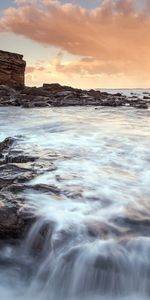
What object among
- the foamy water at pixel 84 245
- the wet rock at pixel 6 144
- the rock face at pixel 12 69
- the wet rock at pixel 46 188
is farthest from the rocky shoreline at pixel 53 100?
the foamy water at pixel 84 245

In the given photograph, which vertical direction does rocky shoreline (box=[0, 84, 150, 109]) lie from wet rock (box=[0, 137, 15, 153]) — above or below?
above

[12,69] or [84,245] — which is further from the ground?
[12,69]

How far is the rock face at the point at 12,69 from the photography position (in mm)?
38125

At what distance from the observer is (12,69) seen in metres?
39.0

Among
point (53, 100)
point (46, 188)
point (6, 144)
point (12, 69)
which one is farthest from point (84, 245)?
point (12, 69)

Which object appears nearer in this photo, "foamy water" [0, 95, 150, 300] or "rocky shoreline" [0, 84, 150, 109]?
"foamy water" [0, 95, 150, 300]

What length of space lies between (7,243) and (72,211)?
0.83m

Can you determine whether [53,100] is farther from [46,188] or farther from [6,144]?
[46,188]

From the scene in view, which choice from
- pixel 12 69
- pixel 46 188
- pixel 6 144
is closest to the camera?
pixel 46 188

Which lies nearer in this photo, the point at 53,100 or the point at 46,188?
the point at 46,188

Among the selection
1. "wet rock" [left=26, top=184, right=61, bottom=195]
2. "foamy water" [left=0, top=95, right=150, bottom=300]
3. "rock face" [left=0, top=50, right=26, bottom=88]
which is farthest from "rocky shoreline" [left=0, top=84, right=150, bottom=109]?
"foamy water" [left=0, top=95, right=150, bottom=300]

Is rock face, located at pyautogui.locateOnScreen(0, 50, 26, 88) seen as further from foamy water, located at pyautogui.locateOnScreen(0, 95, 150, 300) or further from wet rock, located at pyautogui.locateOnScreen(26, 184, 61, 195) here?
foamy water, located at pyautogui.locateOnScreen(0, 95, 150, 300)

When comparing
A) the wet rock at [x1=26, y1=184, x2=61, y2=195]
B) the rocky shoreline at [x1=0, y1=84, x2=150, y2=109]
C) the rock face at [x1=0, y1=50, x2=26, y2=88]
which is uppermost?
the rock face at [x1=0, y1=50, x2=26, y2=88]

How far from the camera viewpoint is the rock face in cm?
3812
